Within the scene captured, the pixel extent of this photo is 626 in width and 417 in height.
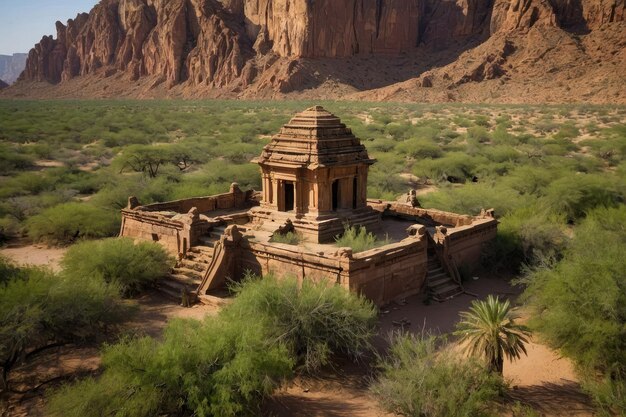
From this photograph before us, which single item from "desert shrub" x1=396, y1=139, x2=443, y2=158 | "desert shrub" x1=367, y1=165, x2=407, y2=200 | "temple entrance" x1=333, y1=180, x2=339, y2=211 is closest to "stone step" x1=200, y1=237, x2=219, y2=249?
"temple entrance" x1=333, y1=180, x2=339, y2=211

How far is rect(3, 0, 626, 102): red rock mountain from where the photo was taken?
264 feet

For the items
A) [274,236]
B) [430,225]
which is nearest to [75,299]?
[274,236]

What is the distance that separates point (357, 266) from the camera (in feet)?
40.9

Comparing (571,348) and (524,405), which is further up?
(571,348)

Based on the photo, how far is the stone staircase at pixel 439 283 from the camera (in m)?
14.6

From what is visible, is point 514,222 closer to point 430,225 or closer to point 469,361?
point 430,225

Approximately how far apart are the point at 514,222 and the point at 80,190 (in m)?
22.5

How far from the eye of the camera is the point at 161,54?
12281 cm

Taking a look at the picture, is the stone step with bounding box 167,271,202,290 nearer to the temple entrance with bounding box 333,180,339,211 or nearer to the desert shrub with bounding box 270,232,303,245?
the desert shrub with bounding box 270,232,303,245

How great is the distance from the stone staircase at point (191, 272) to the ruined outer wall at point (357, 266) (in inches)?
49.2

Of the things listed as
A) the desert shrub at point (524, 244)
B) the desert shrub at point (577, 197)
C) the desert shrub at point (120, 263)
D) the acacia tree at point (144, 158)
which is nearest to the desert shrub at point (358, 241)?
the desert shrub at point (524, 244)

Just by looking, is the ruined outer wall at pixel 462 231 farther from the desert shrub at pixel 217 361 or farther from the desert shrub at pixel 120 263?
the desert shrub at pixel 120 263

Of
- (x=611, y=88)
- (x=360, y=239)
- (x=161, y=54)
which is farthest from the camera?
(x=161, y=54)

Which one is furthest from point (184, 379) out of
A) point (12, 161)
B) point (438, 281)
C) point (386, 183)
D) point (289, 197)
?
point (12, 161)
